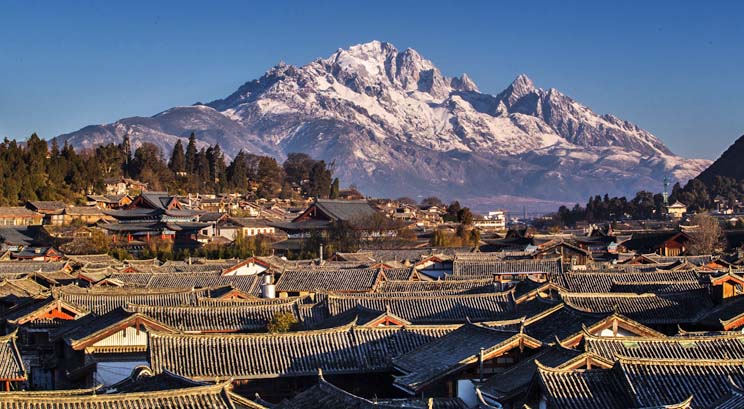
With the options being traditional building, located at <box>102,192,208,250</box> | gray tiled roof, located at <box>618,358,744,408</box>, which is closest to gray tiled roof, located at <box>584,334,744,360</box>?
gray tiled roof, located at <box>618,358,744,408</box>

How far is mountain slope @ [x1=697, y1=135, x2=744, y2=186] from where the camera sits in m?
148

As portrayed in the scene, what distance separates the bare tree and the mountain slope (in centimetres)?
7061

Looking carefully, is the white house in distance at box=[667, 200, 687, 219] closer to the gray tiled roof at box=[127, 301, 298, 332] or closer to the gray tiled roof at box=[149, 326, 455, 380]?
the gray tiled roof at box=[127, 301, 298, 332]

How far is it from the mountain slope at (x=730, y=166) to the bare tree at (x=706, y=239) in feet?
232

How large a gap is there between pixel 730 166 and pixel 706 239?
8395 centimetres

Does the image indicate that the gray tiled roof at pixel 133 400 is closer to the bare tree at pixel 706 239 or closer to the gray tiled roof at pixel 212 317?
the gray tiled roof at pixel 212 317

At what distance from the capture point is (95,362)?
26078mm

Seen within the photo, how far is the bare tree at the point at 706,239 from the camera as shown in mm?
69875

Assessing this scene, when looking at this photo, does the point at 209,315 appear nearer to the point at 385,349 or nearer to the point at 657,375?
the point at 385,349

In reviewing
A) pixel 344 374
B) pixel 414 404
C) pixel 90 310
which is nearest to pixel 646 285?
pixel 344 374

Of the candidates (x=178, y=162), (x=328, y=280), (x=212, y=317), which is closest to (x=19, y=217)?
(x=178, y=162)

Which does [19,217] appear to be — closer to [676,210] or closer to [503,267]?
[503,267]

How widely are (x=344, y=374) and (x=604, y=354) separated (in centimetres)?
624

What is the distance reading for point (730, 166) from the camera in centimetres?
15075
